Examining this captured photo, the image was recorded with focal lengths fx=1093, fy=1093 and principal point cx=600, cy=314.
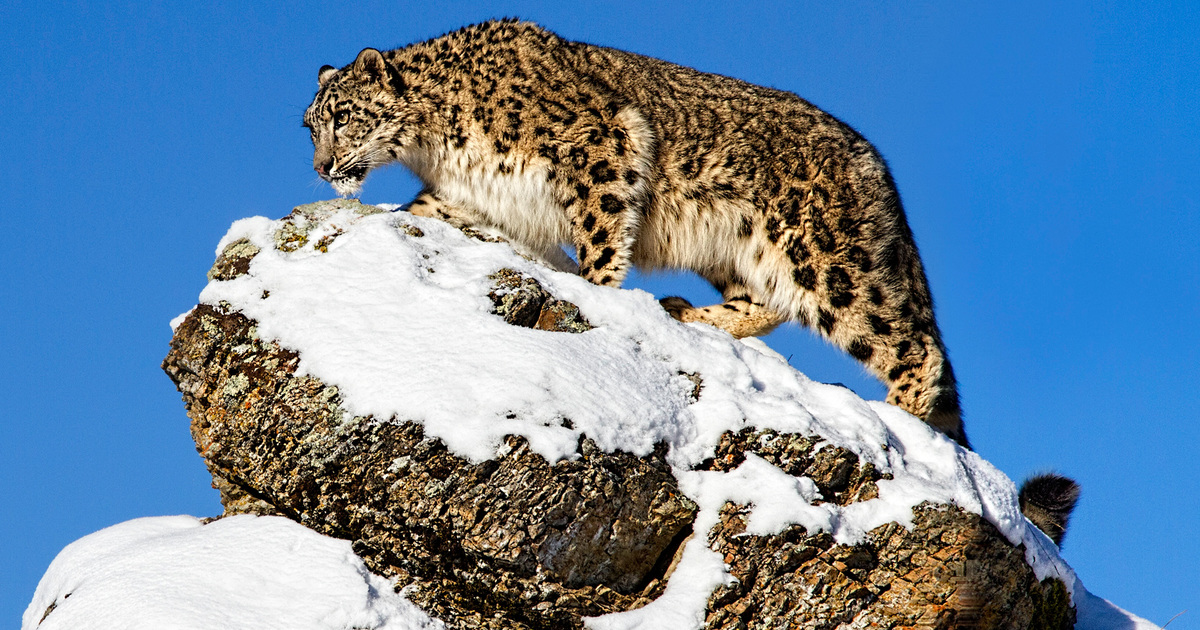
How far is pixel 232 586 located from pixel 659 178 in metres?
4.43

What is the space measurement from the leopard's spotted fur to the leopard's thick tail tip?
70 centimetres

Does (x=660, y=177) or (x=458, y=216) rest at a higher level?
(x=660, y=177)

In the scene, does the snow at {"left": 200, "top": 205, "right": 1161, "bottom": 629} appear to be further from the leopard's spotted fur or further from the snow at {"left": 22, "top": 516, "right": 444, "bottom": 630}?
the leopard's spotted fur

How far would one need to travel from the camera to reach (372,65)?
8.98 m

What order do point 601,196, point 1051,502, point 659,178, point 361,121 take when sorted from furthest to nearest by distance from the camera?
point 361,121, point 659,178, point 601,196, point 1051,502

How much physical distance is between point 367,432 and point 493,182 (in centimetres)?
308

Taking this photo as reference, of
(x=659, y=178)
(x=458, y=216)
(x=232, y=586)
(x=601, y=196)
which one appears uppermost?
(x=659, y=178)

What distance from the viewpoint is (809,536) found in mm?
5758

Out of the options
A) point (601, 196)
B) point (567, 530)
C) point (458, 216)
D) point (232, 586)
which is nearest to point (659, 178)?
point (601, 196)

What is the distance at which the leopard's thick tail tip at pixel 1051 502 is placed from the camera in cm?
788

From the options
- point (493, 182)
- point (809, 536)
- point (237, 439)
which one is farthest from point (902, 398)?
point (237, 439)

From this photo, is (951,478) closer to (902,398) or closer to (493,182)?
(902,398)

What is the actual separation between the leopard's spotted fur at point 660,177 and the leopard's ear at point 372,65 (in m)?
0.02

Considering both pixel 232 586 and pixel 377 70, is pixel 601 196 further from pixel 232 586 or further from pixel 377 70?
pixel 232 586
